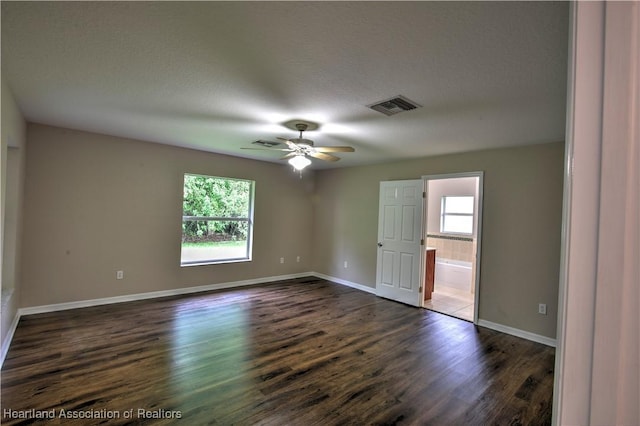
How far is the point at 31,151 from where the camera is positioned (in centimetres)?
379

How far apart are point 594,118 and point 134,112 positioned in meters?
3.73

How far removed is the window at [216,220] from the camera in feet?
17.1

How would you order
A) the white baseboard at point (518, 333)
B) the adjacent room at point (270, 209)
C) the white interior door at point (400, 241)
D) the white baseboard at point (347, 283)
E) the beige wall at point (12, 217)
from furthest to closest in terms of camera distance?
the white baseboard at point (347, 283) → the white interior door at point (400, 241) → the white baseboard at point (518, 333) → the beige wall at point (12, 217) → the adjacent room at point (270, 209)

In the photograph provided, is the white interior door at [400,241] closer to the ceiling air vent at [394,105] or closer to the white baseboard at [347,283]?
the white baseboard at [347,283]

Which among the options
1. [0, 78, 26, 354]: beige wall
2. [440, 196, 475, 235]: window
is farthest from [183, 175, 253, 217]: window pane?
[440, 196, 475, 235]: window

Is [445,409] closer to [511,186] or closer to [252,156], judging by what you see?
[511,186]

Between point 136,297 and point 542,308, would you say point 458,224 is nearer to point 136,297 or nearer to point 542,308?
point 542,308

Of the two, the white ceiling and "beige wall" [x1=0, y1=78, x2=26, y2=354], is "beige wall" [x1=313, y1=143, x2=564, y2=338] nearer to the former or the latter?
the white ceiling

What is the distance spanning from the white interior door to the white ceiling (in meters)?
1.72

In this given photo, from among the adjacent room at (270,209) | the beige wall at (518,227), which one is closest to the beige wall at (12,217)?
the adjacent room at (270,209)

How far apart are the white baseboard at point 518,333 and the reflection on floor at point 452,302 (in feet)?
0.83

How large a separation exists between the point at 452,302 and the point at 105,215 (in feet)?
18.2

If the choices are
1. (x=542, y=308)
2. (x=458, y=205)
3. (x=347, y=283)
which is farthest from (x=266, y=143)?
(x=458, y=205)

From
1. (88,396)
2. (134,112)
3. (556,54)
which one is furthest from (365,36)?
(88,396)
